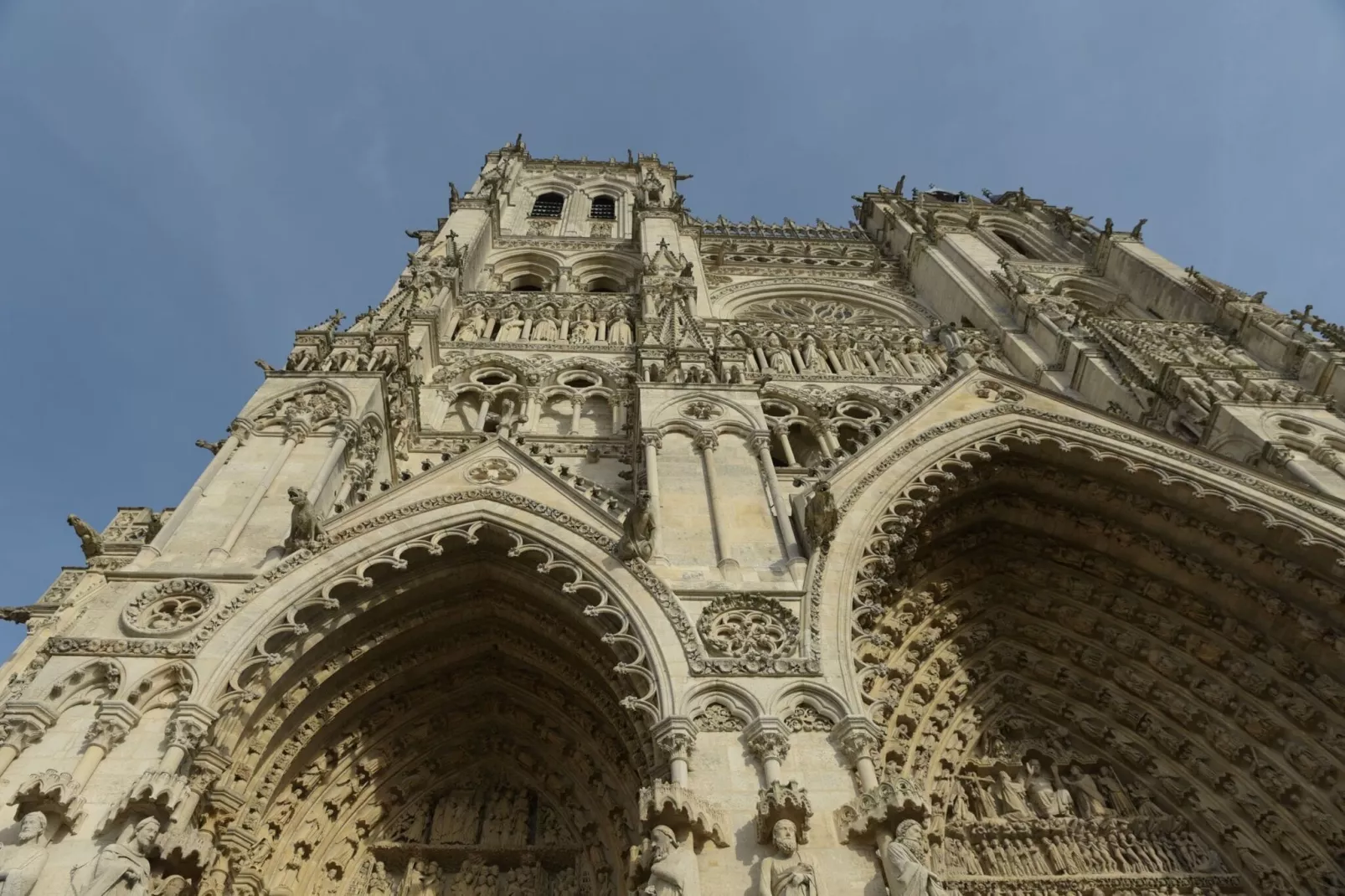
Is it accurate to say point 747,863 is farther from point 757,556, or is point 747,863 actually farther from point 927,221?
point 927,221

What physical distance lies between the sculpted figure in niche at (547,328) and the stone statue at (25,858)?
1122cm

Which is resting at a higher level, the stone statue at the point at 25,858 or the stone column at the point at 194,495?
the stone column at the point at 194,495

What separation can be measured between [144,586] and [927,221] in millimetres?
20283

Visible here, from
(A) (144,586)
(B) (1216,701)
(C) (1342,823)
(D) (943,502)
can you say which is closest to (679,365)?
(D) (943,502)

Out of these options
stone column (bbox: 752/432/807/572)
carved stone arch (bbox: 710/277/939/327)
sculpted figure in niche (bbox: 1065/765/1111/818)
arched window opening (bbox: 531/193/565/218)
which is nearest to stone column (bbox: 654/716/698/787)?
stone column (bbox: 752/432/807/572)

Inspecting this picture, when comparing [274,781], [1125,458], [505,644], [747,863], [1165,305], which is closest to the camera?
[747,863]

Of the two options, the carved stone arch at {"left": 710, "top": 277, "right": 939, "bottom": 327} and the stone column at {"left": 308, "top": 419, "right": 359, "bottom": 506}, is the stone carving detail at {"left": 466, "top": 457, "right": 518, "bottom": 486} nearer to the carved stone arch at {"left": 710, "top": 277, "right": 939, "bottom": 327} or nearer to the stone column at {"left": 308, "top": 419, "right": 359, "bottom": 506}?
the stone column at {"left": 308, "top": 419, "right": 359, "bottom": 506}

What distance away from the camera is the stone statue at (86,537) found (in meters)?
9.43

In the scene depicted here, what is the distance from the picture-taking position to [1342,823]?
862 centimetres

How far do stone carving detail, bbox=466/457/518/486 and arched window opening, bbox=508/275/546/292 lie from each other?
38.0 ft

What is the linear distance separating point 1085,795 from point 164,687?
30.9 feet

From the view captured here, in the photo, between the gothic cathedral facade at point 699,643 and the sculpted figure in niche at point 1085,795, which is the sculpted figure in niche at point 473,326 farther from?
the sculpted figure in niche at point 1085,795

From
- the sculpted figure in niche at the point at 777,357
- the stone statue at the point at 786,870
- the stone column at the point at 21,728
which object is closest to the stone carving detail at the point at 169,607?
the stone column at the point at 21,728

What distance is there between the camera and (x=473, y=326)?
16125 millimetres
